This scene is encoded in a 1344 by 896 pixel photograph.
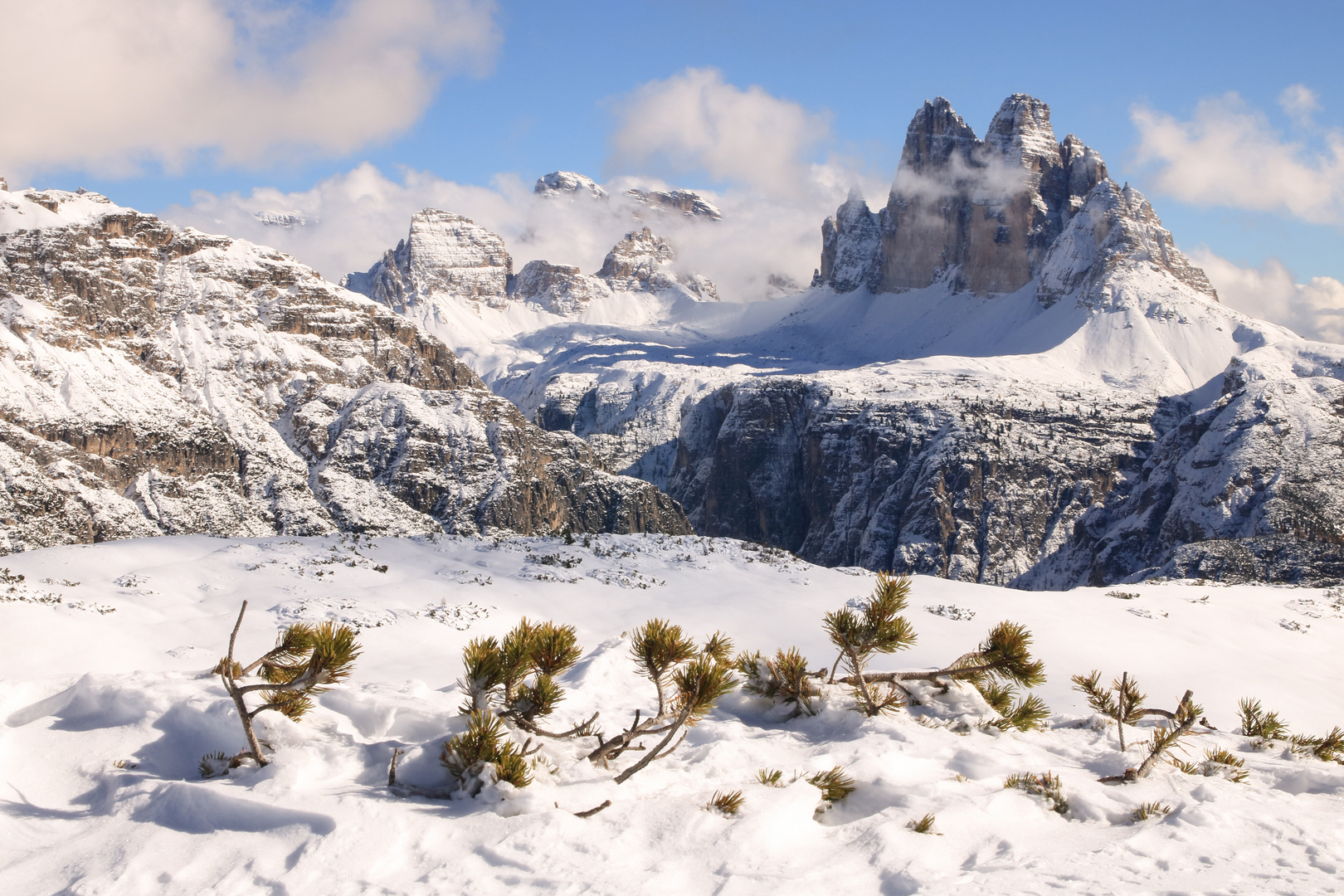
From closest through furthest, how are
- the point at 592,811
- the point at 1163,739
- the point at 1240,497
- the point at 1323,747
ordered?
the point at 592,811 < the point at 1163,739 < the point at 1323,747 < the point at 1240,497

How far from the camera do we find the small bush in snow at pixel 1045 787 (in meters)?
5.30

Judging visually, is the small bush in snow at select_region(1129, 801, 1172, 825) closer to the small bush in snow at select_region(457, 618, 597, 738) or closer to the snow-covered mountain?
the small bush in snow at select_region(457, 618, 597, 738)

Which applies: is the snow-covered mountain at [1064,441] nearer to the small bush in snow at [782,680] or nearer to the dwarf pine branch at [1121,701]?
the dwarf pine branch at [1121,701]

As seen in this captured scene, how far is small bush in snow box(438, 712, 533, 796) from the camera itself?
15.7 feet

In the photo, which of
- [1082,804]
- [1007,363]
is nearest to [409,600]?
[1082,804]

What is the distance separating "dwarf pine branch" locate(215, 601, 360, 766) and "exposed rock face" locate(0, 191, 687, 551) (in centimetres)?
10179

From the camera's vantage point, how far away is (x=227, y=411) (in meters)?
122

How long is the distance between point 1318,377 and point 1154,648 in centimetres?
11990

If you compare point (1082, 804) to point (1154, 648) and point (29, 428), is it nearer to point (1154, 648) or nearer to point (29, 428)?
point (1154, 648)

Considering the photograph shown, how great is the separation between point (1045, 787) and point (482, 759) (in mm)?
3554

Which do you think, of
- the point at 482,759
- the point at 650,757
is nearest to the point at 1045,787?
the point at 650,757

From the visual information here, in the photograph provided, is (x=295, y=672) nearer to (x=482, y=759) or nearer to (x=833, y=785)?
(x=482, y=759)

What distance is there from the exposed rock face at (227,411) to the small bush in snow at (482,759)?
103071 mm

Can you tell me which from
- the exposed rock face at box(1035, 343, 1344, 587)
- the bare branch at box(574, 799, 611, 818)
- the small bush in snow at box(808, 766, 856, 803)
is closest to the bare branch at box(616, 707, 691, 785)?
the bare branch at box(574, 799, 611, 818)
